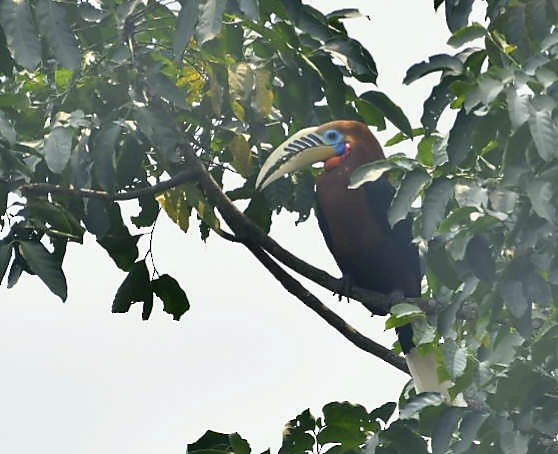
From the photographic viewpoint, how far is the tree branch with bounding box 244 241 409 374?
4.61 m

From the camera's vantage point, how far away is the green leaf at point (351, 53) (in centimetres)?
418

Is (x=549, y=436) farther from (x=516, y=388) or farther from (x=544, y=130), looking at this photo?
(x=544, y=130)

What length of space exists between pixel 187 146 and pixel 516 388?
54.1 inches

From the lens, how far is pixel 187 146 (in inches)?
172

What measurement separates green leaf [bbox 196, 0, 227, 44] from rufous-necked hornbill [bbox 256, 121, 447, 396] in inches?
71.9

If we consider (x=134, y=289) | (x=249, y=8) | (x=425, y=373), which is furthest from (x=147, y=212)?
(x=249, y=8)

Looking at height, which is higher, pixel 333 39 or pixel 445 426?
pixel 333 39

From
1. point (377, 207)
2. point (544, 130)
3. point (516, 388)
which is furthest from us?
point (377, 207)

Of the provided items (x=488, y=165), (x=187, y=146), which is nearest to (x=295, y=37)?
(x=187, y=146)

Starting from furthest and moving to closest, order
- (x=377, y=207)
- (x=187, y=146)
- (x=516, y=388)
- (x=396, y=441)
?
1. (x=377, y=207)
2. (x=187, y=146)
3. (x=396, y=441)
4. (x=516, y=388)

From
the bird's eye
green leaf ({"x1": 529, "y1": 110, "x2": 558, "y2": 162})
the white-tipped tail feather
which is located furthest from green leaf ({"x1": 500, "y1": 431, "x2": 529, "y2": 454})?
the bird's eye

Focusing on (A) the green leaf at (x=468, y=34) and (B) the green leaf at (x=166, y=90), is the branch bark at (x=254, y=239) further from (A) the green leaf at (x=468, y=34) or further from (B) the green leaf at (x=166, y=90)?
(A) the green leaf at (x=468, y=34)

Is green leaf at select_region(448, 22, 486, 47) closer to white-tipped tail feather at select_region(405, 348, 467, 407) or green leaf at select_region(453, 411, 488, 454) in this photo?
green leaf at select_region(453, 411, 488, 454)

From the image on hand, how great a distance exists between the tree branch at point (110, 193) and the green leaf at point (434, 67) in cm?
107
